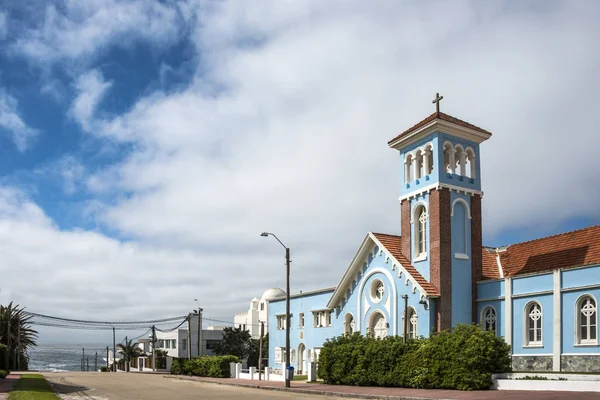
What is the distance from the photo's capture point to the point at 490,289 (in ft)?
111

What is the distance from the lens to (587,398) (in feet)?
62.2

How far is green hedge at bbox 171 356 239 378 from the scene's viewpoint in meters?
47.8

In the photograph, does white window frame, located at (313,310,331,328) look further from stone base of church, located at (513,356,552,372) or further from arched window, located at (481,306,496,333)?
stone base of church, located at (513,356,552,372)

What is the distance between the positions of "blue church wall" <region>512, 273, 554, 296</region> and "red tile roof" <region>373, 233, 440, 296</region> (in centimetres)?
397

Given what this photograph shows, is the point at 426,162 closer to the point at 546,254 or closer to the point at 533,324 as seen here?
the point at 546,254

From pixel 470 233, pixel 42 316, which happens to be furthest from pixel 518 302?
pixel 42 316

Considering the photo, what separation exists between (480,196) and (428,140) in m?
4.25

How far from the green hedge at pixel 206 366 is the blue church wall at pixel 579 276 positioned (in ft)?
87.1

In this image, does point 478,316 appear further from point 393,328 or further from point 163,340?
point 163,340

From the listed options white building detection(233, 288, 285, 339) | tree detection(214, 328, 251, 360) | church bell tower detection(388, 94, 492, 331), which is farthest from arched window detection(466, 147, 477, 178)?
white building detection(233, 288, 285, 339)

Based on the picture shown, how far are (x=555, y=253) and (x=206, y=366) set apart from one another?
1088 inches

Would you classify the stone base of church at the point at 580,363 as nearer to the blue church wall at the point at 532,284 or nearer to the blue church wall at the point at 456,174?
the blue church wall at the point at 532,284

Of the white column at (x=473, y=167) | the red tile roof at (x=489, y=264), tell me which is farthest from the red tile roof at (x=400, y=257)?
the white column at (x=473, y=167)

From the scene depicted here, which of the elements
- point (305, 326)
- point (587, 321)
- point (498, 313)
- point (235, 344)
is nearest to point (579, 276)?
point (587, 321)
